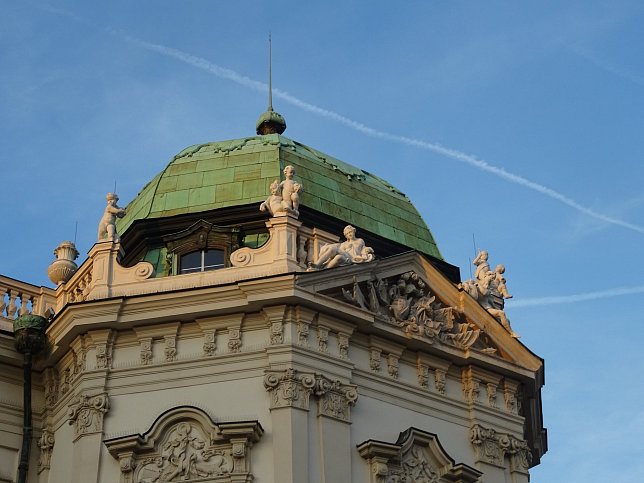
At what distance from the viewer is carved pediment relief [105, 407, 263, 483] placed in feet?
69.0

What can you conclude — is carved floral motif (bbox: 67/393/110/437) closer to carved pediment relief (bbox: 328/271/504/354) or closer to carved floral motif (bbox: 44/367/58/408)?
carved floral motif (bbox: 44/367/58/408)

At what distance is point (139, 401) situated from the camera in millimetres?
22031

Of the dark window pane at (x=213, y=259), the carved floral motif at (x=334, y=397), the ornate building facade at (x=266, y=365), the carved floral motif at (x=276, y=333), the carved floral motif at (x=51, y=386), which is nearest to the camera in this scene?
the ornate building facade at (x=266, y=365)

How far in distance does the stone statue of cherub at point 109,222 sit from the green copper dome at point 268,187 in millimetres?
2787

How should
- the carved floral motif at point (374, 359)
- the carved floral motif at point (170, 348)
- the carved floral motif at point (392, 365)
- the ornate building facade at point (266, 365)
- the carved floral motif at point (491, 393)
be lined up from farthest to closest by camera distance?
the carved floral motif at point (491, 393) < the carved floral motif at point (392, 365) < the carved floral motif at point (374, 359) < the carved floral motif at point (170, 348) < the ornate building facade at point (266, 365)

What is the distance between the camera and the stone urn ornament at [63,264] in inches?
981

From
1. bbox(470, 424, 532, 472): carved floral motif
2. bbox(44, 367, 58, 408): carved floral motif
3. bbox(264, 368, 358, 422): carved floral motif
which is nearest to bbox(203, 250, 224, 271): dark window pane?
bbox(44, 367, 58, 408): carved floral motif

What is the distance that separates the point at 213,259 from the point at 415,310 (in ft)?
12.9

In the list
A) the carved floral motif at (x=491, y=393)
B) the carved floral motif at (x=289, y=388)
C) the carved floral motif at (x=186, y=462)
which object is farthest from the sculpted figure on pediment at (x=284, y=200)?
the carved floral motif at (x=491, y=393)

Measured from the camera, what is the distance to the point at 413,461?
73.4 ft

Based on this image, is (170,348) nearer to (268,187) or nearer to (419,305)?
(419,305)

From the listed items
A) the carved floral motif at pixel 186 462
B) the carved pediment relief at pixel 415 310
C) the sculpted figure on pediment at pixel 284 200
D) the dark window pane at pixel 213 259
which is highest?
the sculpted figure on pediment at pixel 284 200

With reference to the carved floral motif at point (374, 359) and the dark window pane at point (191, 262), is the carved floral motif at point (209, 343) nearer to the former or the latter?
the dark window pane at point (191, 262)

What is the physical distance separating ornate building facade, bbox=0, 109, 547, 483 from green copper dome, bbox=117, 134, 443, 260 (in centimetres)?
135
